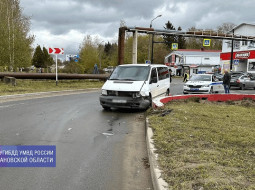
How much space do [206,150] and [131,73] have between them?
673 centimetres

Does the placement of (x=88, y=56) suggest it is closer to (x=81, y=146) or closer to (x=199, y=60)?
(x=199, y=60)

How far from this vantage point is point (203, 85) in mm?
17922

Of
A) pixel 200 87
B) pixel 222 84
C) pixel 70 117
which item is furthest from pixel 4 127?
pixel 222 84

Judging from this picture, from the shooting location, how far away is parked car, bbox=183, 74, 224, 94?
17969 millimetres

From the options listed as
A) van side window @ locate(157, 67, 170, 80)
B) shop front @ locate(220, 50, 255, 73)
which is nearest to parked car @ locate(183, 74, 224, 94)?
van side window @ locate(157, 67, 170, 80)

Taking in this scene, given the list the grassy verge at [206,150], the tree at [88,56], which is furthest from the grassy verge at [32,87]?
the tree at [88,56]

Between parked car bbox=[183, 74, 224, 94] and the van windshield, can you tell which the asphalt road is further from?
parked car bbox=[183, 74, 224, 94]

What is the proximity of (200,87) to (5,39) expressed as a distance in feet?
55.1

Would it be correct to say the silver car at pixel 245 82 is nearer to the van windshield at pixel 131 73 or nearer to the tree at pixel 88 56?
the van windshield at pixel 131 73

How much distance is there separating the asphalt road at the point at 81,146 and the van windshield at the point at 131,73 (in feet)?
5.08

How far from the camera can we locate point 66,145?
5820mm

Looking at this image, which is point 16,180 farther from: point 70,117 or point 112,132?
point 70,117

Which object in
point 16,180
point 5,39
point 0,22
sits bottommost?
point 16,180

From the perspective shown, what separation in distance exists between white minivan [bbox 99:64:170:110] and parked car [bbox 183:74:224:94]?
6.89m
